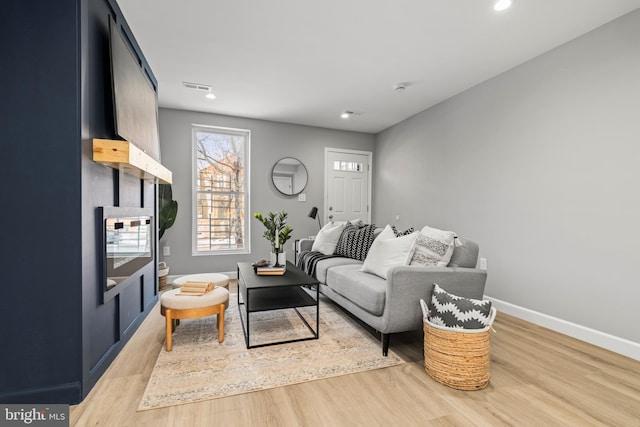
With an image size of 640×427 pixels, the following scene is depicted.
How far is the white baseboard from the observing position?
212 cm

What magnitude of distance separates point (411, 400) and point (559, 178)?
236 cm

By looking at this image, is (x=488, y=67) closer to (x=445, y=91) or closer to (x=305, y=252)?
(x=445, y=91)

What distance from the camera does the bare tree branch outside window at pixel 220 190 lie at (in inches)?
176

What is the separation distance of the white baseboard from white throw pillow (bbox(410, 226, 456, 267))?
1.28 metres

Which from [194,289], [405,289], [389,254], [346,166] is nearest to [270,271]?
[194,289]

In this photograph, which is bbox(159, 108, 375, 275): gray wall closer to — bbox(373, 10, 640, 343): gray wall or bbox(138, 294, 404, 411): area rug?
bbox(138, 294, 404, 411): area rug

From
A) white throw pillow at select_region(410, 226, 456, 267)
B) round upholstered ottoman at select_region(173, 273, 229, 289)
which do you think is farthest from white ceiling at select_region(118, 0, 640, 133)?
round upholstered ottoman at select_region(173, 273, 229, 289)

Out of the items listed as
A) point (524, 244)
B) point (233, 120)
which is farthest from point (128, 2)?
point (524, 244)

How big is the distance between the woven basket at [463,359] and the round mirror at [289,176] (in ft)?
11.5

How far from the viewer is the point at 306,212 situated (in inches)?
197

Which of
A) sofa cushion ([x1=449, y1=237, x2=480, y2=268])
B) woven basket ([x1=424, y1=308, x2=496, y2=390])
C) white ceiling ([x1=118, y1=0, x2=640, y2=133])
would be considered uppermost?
white ceiling ([x1=118, y1=0, x2=640, y2=133])

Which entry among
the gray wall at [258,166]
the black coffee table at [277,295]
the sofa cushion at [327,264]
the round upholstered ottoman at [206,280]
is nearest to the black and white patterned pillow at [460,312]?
the black coffee table at [277,295]

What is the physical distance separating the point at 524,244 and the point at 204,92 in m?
4.01

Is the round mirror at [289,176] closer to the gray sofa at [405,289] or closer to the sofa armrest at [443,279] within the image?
the gray sofa at [405,289]
